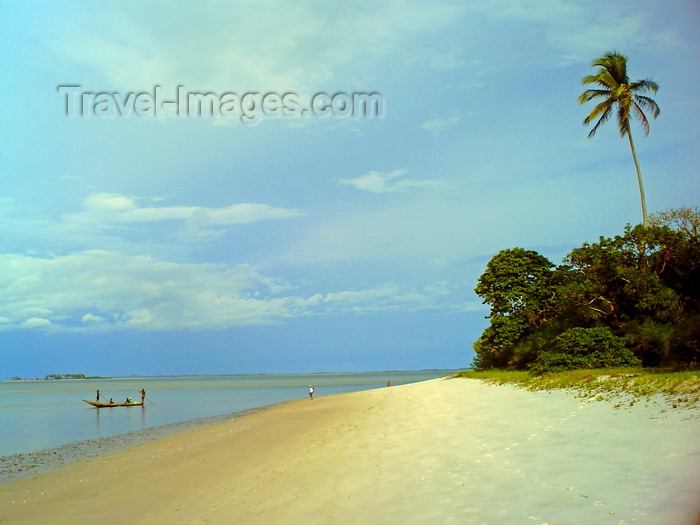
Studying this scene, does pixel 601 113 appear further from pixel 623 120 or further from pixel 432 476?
pixel 432 476

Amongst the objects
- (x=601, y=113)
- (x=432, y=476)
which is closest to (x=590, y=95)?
(x=601, y=113)

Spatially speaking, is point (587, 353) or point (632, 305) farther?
point (632, 305)

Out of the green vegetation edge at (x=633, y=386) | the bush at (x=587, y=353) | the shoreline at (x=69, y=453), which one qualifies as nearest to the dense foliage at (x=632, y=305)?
the bush at (x=587, y=353)

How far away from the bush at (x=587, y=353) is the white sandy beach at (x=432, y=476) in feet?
17.0

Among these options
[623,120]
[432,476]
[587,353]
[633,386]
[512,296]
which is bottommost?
[432,476]

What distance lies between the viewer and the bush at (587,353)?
76.4 ft

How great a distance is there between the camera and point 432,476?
10.8m

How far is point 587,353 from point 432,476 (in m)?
16.5

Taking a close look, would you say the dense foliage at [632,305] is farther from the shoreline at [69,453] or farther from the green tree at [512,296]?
the shoreline at [69,453]

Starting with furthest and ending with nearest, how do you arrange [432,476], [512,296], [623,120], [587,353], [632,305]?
[512,296] < [623,120] < [632,305] < [587,353] < [432,476]

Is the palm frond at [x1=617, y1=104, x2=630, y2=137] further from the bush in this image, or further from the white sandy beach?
the white sandy beach

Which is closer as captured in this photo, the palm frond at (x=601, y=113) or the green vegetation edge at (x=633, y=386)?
the green vegetation edge at (x=633, y=386)

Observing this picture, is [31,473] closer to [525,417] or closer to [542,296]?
[525,417]

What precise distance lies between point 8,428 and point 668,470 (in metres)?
43.7
